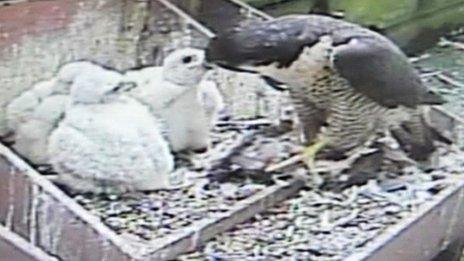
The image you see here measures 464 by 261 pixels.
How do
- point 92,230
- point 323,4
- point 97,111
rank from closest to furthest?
point 92,230 → point 97,111 → point 323,4

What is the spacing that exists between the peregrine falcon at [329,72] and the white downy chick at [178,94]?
0.03 m

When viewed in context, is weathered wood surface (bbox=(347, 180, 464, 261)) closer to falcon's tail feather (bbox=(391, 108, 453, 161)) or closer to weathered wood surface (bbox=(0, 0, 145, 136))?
falcon's tail feather (bbox=(391, 108, 453, 161))

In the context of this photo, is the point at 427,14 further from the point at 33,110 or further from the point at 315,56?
the point at 33,110

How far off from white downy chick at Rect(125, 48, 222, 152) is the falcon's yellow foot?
5.7 inches

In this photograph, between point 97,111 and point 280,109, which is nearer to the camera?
point 97,111

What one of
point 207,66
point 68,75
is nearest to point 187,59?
point 207,66

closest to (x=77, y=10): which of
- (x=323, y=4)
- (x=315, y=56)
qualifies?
(x=315, y=56)

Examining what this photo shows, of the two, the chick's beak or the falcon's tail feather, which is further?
the falcon's tail feather

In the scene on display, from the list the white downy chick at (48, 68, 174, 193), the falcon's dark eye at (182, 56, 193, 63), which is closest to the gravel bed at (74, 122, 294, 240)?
the white downy chick at (48, 68, 174, 193)

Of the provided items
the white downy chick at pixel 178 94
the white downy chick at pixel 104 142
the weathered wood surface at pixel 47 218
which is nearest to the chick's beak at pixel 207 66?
the white downy chick at pixel 178 94

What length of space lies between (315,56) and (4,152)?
399mm

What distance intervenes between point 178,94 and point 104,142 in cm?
14

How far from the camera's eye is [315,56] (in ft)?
4.22

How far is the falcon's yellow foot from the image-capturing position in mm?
1361
